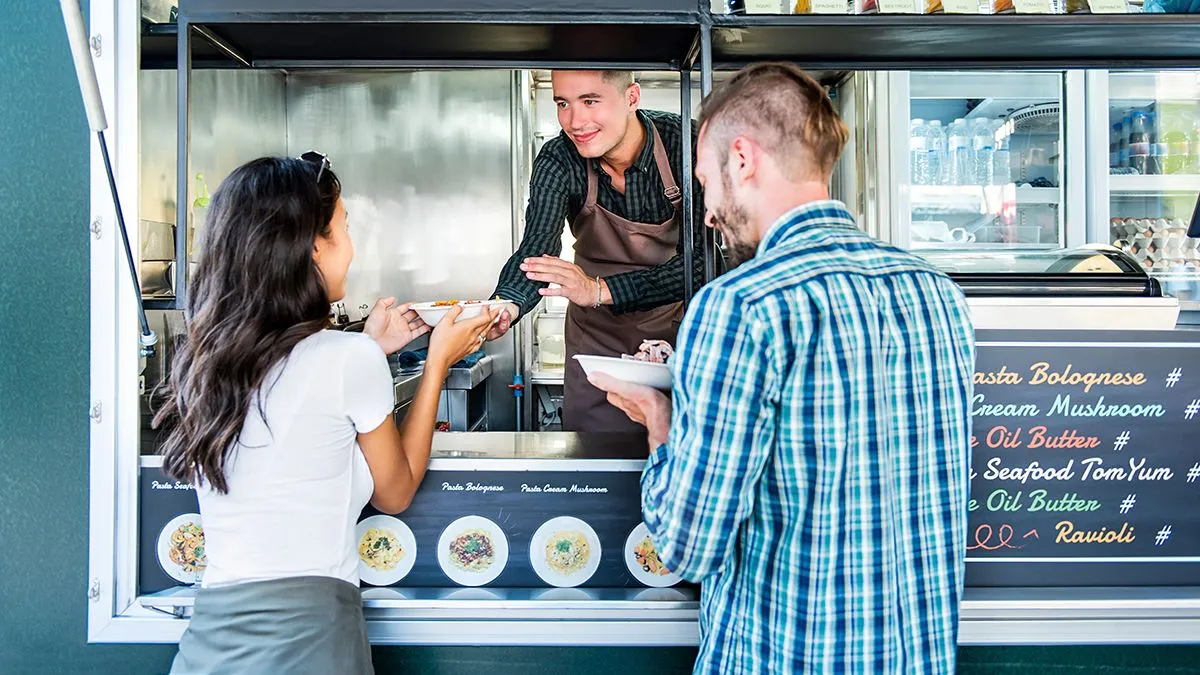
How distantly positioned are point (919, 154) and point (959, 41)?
2.61 m

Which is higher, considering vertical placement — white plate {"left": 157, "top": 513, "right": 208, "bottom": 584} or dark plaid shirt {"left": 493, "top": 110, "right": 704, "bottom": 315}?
dark plaid shirt {"left": 493, "top": 110, "right": 704, "bottom": 315}

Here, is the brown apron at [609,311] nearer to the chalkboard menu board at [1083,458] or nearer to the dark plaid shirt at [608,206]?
the dark plaid shirt at [608,206]

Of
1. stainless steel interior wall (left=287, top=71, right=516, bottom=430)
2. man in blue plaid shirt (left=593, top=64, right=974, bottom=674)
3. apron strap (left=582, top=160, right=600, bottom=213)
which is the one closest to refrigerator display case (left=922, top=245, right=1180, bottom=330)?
man in blue plaid shirt (left=593, top=64, right=974, bottom=674)

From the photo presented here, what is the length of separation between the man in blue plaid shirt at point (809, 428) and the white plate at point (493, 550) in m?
0.64

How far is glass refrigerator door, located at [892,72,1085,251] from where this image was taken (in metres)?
4.18

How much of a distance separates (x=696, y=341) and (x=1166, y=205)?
3970mm

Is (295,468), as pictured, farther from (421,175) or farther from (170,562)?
(421,175)

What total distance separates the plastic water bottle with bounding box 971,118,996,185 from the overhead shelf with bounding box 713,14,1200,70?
7.14 feet

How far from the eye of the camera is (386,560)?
5.88ft

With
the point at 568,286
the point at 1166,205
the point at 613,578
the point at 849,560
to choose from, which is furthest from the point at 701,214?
the point at 1166,205

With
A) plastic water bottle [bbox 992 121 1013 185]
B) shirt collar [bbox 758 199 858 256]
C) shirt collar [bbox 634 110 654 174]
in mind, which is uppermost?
plastic water bottle [bbox 992 121 1013 185]

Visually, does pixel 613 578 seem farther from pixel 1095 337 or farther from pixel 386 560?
pixel 1095 337

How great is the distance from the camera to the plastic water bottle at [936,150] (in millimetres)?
4320

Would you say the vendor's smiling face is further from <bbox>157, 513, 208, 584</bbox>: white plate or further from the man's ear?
<bbox>157, 513, 208, 584</bbox>: white plate
